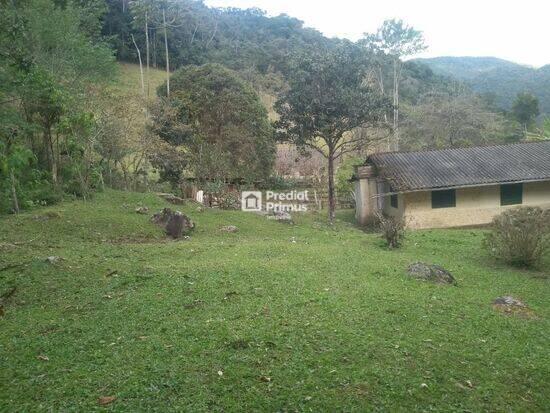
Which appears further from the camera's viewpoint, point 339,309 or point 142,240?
point 142,240

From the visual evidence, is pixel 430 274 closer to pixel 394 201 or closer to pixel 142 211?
pixel 142 211

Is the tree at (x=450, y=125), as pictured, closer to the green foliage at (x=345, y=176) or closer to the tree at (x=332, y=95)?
the green foliage at (x=345, y=176)

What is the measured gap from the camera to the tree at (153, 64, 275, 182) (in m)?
24.3

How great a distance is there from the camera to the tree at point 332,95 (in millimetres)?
19500

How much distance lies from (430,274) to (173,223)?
26.3ft

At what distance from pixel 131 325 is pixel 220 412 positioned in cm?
234

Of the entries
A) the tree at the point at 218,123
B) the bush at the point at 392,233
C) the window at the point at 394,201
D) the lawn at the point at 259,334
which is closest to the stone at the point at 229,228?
the lawn at the point at 259,334

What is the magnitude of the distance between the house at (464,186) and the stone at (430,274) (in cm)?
941

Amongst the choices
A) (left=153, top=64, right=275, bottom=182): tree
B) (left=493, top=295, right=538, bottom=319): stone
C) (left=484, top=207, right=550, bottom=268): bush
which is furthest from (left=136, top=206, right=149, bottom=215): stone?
(left=493, top=295, right=538, bottom=319): stone

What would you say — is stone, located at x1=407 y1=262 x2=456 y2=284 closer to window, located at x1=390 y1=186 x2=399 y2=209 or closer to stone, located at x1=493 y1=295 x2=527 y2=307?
stone, located at x1=493 y1=295 x2=527 y2=307

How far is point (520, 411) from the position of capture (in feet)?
14.1

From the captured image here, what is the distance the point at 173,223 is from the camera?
13.9 m

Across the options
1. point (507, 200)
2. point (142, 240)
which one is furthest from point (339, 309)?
point (507, 200)

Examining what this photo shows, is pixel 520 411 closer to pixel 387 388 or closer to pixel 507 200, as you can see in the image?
pixel 387 388
